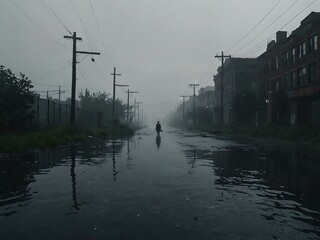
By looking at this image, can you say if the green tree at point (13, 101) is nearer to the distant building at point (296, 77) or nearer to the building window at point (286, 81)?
the distant building at point (296, 77)

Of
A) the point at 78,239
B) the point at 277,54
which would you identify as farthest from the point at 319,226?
the point at 277,54

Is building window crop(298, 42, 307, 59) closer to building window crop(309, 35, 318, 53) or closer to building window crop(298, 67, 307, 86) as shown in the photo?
building window crop(309, 35, 318, 53)

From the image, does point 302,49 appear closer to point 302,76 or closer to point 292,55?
point 292,55

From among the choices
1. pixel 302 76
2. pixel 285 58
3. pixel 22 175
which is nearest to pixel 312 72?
pixel 302 76

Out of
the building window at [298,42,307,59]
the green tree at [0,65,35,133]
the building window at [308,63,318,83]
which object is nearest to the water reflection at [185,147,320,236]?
the green tree at [0,65,35,133]

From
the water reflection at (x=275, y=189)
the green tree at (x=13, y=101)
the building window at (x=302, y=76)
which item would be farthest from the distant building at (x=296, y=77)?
the green tree at (x=13, y=101)

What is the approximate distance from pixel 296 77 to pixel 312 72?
346 centimetres

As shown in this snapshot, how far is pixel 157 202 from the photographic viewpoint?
679 centimetres

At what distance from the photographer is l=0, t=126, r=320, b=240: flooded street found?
5047 mm

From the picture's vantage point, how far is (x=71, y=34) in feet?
102

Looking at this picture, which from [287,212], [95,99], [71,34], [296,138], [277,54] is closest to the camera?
[287,212]

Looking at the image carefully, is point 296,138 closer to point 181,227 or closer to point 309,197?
point 309,197

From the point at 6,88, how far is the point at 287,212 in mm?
18771

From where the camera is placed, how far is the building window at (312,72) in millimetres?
37456
